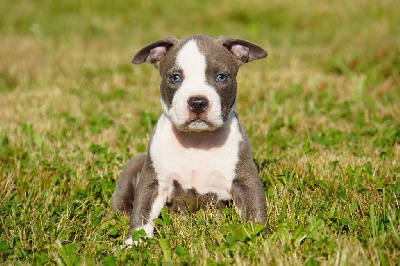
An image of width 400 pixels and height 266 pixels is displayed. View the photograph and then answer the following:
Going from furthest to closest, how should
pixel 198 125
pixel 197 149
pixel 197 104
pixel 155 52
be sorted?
1. pixel 155 52
2. pixel 197 149
3. pixel 198 125
4. pixel 197 104

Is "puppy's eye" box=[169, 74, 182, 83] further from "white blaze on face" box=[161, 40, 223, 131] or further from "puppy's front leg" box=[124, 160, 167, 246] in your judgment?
"puppy's front leg" box=[124, 160, 167, 246]

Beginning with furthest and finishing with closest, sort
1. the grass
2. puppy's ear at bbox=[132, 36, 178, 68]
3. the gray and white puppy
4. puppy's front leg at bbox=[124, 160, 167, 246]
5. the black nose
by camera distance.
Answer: puppy's ear at bbox=[132, 36, 178, 68], puppy's front leg at bbox=[124, 160, 167, 246], the gray and white puppy, the black nose, the grass

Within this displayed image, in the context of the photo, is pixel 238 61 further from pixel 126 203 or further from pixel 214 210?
pixel 126 203

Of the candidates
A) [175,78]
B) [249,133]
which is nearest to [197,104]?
[175,78]

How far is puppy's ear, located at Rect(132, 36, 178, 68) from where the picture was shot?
165 inches

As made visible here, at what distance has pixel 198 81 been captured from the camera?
12.4 ft

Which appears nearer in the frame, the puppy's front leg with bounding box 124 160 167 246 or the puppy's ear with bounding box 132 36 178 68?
the puppy's front leg with bounding box 124 160 167 246

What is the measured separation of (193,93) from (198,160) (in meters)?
0.58

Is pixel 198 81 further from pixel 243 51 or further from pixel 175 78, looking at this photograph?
pixel 243 51

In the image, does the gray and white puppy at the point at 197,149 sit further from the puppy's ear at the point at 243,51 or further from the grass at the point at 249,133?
the grass at the point at 249,133

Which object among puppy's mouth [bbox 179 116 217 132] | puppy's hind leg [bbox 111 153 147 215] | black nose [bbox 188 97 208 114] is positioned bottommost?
puppy's hind leg [bbox 111 153 147 215]

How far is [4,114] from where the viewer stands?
6.92 meters

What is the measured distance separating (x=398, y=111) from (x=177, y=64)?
396 cm

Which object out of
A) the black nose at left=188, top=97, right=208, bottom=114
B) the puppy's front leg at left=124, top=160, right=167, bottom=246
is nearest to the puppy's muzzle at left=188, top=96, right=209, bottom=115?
the black nose at left=188, top=97, right=208, bottom=114
